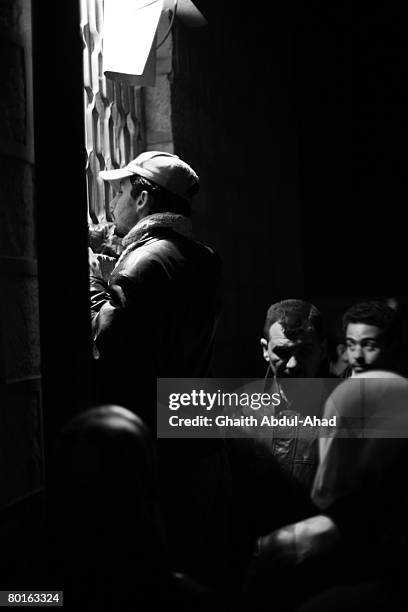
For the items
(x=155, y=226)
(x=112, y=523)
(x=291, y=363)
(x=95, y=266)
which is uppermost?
(x=155, y=226)

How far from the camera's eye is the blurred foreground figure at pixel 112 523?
61.7 inches

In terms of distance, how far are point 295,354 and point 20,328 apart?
42.1 inches

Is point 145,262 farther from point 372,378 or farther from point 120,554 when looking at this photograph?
point 120,554

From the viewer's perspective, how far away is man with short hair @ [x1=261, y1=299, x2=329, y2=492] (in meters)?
2.46

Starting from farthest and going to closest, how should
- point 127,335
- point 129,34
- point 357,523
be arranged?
point 129,34 < point 127,335 < point 357,523

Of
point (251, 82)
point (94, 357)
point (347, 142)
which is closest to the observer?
point (94, 357)

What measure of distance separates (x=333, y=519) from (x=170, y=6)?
8.76 feet

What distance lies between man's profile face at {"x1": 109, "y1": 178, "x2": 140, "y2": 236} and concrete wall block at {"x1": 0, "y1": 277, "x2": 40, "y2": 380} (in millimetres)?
646

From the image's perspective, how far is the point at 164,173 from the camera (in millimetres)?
2867

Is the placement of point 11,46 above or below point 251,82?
below

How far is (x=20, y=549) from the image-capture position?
2.20 m

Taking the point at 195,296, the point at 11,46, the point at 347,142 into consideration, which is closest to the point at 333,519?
the point at 195,296

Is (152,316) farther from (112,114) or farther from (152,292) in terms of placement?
(112,114)

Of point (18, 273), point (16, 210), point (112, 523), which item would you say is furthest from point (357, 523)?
point (16, 210)
